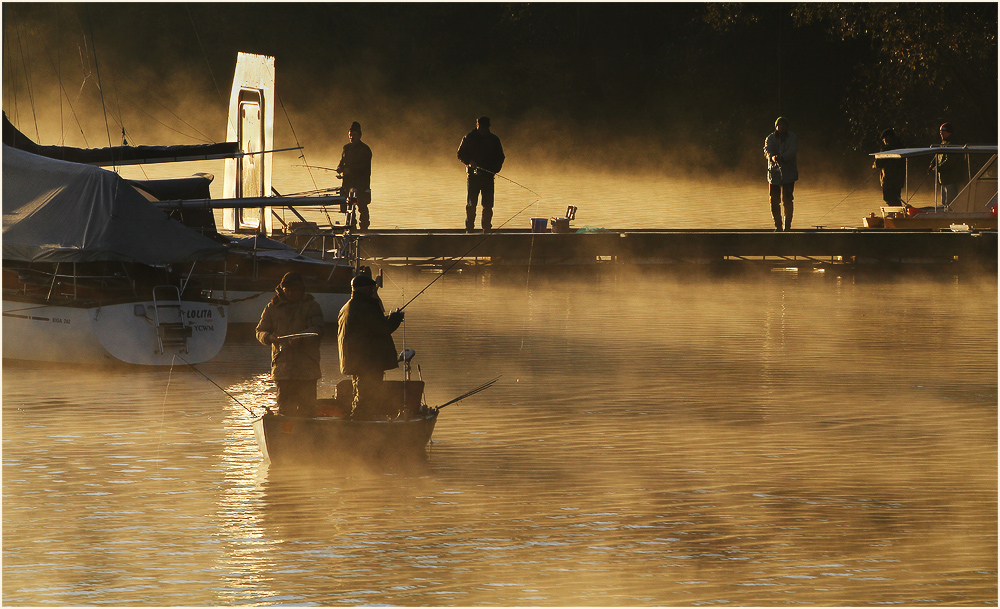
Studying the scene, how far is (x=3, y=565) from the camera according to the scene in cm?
924

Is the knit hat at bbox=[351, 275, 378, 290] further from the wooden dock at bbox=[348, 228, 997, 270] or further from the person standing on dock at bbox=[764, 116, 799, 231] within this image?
the wooden dock at bbox=[348, 228, 997, 270]

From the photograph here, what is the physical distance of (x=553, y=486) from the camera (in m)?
11.2

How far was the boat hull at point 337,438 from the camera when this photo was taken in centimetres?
1134

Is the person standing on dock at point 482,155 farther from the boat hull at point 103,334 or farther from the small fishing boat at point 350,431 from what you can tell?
the small fishing boat at point 350,431

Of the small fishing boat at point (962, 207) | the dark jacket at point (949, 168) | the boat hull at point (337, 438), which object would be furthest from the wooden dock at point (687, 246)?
the boat hull at point (337, 438)

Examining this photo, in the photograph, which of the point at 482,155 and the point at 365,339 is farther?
the point at 482,155

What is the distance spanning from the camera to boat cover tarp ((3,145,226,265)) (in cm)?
1650

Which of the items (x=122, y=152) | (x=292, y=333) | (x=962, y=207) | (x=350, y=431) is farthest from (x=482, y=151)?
(x=350, y=431)

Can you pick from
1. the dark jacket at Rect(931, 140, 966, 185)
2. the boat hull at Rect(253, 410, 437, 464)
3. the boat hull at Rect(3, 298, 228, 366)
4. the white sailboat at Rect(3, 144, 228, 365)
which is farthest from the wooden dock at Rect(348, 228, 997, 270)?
the boat hull at Rect(253, 410, 437, 464)

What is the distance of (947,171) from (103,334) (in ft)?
58.7

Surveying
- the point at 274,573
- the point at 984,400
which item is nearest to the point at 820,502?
the point at 274,573

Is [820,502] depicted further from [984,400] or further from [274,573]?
[984,400]

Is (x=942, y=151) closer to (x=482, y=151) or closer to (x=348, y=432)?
(x=482, y=151)

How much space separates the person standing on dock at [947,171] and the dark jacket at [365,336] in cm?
1954
